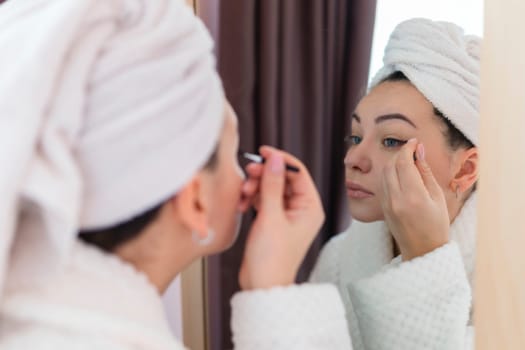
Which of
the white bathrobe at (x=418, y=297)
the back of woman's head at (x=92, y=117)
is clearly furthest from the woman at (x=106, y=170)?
the white bathrobe at (x=418, y=297)

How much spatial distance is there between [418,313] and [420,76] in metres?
0.27

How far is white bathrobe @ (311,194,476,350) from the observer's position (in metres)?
0.66

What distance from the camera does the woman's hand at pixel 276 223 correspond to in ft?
1.95

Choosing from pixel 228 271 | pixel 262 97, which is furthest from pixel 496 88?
pixel 228 271

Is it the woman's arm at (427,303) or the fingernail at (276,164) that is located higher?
the fingernail at (276,164)

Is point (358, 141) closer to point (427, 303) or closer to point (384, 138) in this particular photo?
point (384, 138)

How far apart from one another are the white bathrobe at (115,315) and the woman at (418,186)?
0.38 ft

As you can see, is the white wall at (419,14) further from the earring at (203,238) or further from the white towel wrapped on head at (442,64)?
the earring at (203,238)

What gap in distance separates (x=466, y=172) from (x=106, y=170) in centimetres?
42

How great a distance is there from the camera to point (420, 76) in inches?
27.2

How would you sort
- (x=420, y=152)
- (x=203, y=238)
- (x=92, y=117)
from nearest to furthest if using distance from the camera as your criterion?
(x=92, y=117), (x=203, y=238), (x=420, y=152)

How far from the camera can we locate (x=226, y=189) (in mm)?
584

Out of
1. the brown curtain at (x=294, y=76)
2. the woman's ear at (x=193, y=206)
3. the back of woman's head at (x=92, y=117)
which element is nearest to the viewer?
the back of woman's head at (x=92, y=117)

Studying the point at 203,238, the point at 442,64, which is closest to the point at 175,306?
the point at 203,238
